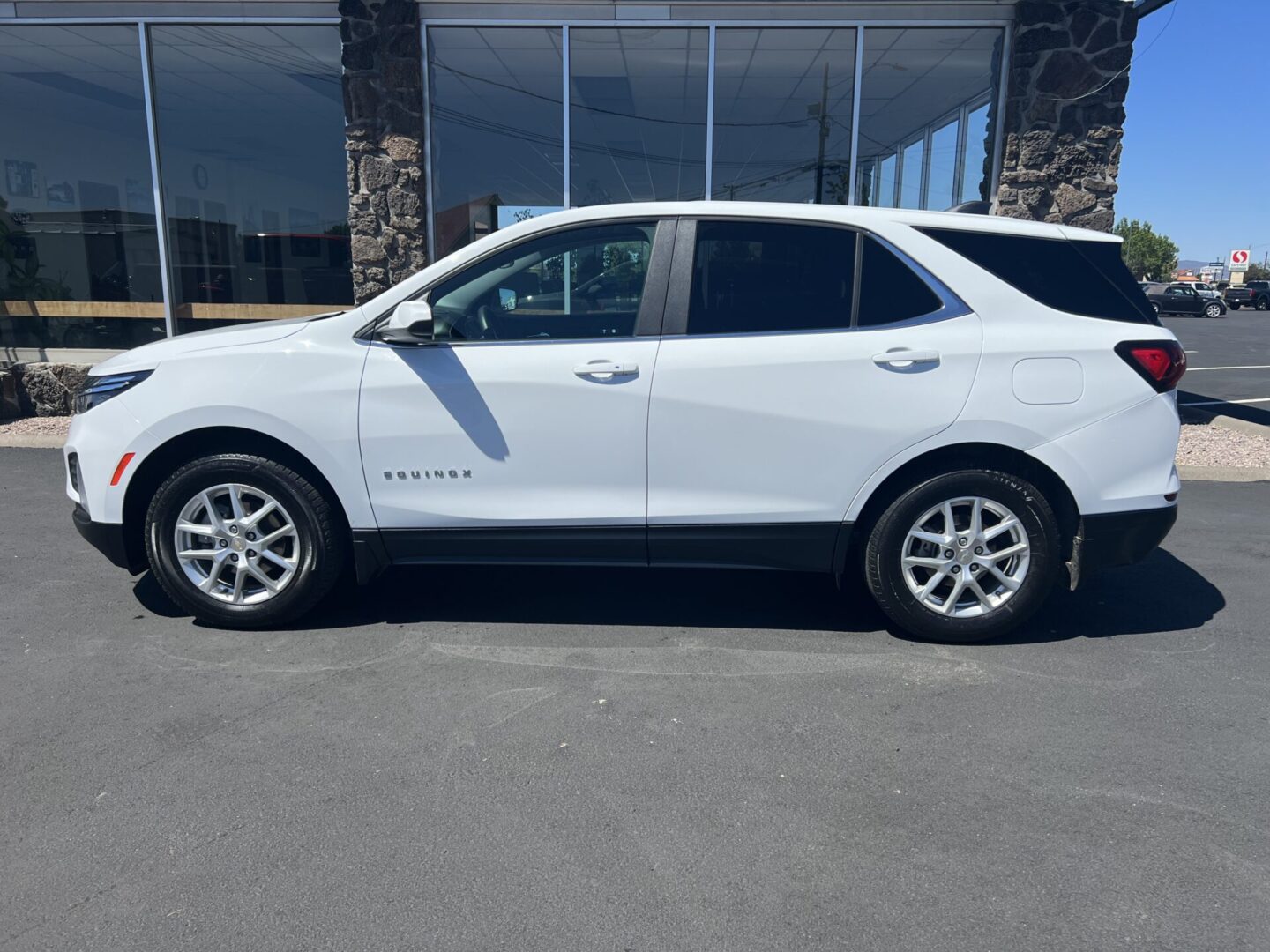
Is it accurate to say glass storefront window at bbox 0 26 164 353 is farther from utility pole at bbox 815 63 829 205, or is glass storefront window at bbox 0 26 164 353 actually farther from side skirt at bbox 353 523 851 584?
side skirt at bbox 353 523 851 584

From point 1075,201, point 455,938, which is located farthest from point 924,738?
point 1075,201

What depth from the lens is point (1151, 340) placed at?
4055 mm

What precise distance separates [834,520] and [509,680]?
4.98 ft

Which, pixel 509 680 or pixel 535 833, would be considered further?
pixel 509 680

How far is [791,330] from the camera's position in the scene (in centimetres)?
409

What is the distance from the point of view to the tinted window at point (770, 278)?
4.11 m

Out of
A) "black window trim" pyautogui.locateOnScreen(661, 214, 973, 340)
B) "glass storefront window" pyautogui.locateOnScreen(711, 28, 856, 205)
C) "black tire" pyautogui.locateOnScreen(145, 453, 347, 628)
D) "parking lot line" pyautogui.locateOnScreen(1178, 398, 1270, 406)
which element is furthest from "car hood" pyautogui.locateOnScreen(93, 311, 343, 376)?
"parking lot line" pyautogui.locateOnScreen(1178, 398, 1270, 406)

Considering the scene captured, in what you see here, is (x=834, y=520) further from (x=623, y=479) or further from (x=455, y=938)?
(x=455, y=938)

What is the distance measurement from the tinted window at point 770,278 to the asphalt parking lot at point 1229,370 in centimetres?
828

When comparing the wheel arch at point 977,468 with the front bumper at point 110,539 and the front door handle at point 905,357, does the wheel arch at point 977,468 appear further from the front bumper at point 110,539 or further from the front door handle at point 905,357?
the front bumper at point 110,539


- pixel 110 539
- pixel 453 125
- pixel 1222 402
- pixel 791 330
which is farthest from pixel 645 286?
pixel 1222 402

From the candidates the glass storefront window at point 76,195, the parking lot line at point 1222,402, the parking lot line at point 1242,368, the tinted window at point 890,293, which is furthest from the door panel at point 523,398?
the parking lot line at point 1242,368

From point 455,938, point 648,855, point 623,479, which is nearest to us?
point 455,938

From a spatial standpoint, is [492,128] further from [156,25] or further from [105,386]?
[105,386]
